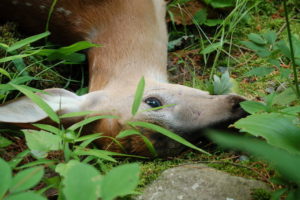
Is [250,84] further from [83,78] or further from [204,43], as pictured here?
[83,78]

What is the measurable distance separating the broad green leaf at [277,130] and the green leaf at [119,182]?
59 centimetres

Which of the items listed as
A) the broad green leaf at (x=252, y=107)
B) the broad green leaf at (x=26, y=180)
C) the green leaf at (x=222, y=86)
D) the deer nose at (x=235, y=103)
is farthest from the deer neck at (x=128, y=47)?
the broad green leaf at (x=26, y=180)

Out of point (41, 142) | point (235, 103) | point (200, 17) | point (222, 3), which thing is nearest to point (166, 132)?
point (235, 103)

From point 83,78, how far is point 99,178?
2585mm

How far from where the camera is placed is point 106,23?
12.5 feet

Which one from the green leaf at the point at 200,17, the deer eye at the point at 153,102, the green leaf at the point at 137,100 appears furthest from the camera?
the green leaf at the point at 200,17

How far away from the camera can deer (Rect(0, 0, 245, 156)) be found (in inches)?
107

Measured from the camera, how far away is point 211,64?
13.7 feet


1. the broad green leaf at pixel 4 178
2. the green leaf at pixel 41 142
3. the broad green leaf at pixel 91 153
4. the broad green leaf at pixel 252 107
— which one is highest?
the broad green leaf at pixel 4 178

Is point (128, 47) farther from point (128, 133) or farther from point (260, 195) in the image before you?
point (260, 195)

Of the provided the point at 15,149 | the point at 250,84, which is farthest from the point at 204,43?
the point at 15,149

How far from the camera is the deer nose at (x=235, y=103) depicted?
268cm

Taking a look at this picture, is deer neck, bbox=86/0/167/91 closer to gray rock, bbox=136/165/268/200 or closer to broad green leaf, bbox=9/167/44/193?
gray rock, bbox=136/165/268/200

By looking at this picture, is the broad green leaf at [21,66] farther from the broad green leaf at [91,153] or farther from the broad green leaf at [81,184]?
the broad green leaf at [81,184]
